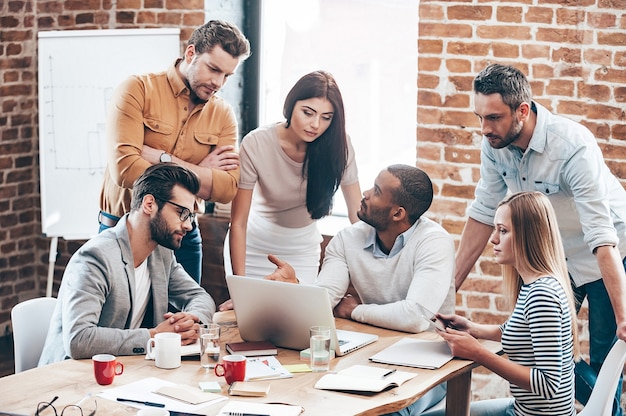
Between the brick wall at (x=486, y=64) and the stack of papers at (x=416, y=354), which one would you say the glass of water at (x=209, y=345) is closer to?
the stack of papers at (x=416, y=354)

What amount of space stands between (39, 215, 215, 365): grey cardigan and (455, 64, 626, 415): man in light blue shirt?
45.7 inches

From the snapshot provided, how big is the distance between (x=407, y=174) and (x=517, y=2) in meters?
1.15

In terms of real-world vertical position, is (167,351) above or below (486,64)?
below

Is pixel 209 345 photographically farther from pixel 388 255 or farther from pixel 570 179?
pixel 570 179

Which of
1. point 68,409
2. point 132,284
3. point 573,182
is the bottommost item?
point 68,409

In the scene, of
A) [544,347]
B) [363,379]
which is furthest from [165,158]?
[544,347]

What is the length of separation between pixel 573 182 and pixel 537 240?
1.43 ft

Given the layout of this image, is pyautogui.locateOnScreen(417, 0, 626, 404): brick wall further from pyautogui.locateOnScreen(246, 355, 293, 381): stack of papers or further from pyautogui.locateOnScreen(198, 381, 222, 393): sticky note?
pyautogui.locateOnScreen(198, 381, 222, 393): sticky note

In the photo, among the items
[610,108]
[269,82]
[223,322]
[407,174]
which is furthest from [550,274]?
[269,82]

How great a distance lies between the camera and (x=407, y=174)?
10.5ft

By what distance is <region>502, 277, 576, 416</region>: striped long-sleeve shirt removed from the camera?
255cm

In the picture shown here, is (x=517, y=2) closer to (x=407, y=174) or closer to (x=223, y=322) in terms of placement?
(x=407, y=174)

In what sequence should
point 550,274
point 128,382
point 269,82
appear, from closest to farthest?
point 128,382 → point 550,274 → point 269,82

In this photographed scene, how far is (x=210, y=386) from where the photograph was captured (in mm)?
2428
